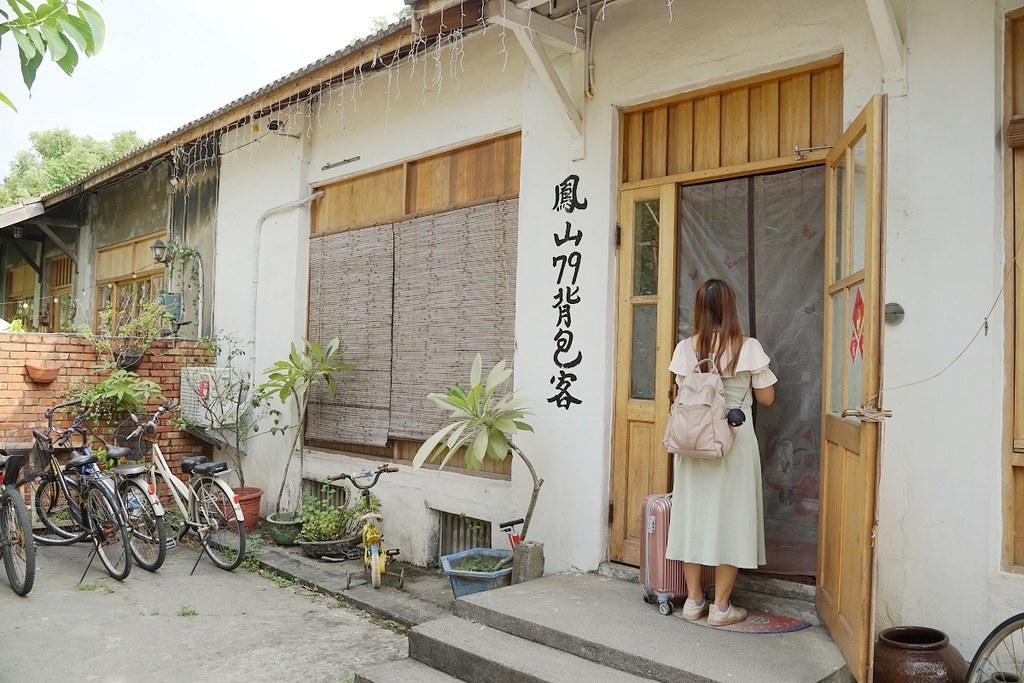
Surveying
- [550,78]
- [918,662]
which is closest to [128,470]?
[550,78]

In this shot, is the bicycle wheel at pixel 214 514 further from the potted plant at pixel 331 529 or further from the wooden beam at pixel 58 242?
the wooden beam at pixel 58 242

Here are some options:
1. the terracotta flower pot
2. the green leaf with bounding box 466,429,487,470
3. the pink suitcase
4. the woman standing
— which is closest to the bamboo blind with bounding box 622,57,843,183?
the woman standing

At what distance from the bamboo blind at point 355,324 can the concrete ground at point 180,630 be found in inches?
65.3

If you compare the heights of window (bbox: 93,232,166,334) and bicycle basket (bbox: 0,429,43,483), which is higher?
window (bbox: 93,232,166,334)

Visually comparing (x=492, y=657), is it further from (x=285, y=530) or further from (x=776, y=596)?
(x=285, y=530)

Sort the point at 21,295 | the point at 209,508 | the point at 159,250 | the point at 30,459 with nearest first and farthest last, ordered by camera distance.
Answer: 1. the point at 209,508
2. the point at 30,459
3. the point at 159,250
4. the point at 21,295

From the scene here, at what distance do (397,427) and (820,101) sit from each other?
171 inches

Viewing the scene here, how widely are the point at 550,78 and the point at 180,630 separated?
4.46 metres

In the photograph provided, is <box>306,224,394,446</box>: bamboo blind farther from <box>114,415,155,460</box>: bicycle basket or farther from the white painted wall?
<box>114,415,155,460</box>: bicycle basket

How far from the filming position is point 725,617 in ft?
13.8

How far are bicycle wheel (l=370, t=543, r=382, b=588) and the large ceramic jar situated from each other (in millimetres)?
3657

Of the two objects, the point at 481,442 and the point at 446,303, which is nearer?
the point at 481,442

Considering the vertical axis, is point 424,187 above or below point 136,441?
above

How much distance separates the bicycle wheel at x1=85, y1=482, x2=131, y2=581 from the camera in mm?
6312
